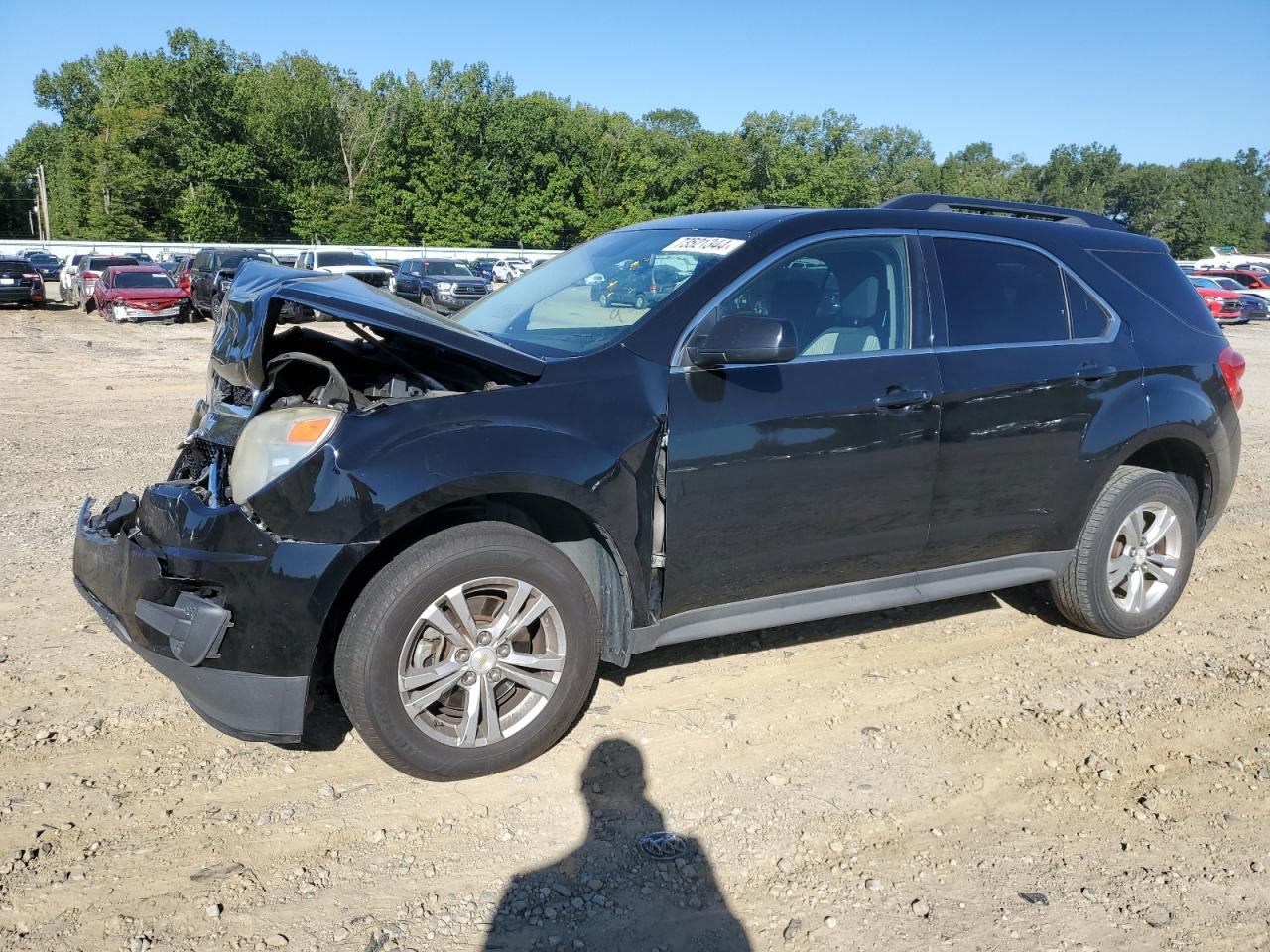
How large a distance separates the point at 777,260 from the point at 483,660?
6.15ft

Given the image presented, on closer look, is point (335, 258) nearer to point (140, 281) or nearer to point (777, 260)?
point (140, 281)

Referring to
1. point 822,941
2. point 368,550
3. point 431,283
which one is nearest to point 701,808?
point 822,941

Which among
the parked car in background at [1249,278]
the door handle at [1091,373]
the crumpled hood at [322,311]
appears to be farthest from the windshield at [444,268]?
the crumpled hood at [322,311]

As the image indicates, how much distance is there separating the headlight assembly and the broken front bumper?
11 cm

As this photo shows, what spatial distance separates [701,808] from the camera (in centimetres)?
340

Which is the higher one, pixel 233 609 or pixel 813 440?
pixel 813 440

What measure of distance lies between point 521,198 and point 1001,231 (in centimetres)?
7135

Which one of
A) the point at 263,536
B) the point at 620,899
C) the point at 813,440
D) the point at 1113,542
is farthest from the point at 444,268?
the point at 620,899

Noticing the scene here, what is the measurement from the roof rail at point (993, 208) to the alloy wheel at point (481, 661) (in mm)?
2430

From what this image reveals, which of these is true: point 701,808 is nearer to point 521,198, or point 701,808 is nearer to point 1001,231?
point 1001,231

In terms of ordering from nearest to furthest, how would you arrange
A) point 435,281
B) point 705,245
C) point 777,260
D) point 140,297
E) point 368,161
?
point 777,260 < point 705,245 < point 140,297 < point 435,281 < point 368,161

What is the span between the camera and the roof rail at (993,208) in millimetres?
4703

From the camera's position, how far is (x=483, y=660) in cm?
341

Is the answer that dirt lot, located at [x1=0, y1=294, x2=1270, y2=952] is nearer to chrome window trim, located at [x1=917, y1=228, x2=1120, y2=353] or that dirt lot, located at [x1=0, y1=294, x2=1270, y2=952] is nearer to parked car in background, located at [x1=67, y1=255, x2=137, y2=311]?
chrome window trim, located at [x1=917, y1=228, x2=1120, y2=353]
